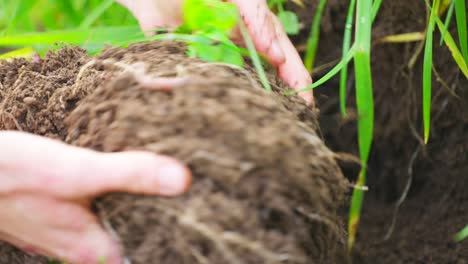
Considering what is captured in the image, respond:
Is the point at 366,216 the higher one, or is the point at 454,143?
the point at 454,143

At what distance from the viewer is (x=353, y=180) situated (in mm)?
1421

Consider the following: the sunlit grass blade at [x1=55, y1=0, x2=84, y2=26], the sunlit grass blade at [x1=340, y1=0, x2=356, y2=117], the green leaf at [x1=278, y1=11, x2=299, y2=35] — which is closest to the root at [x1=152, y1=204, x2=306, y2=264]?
the sunlit grass blade at [x1=340, y1=0, x2=356, y2=117]


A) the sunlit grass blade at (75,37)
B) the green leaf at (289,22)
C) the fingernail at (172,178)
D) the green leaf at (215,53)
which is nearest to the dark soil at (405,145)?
the green leaf at (289,22)

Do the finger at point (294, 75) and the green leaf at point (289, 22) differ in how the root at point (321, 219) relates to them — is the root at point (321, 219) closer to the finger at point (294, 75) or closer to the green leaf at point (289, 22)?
the finger at point (294, 75)

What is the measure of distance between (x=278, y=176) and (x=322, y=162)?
0.31 feet

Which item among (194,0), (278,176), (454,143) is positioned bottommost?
(454,143)

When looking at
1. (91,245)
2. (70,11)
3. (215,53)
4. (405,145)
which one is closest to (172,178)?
(91,245)

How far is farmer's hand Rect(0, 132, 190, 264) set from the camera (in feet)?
2.30

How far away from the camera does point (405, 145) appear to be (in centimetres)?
139

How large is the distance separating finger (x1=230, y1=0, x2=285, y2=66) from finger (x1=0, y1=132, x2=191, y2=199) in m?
0.36

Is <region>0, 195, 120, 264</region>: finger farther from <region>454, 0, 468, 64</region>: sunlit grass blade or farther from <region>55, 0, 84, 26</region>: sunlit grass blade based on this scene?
<region>55, 0, 84, 26</region>: sunlit grass blade

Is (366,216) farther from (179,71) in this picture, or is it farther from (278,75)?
(179,71)

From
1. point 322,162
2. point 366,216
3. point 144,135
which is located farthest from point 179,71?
point 366,216

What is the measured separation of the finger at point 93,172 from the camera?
0.70 meters
